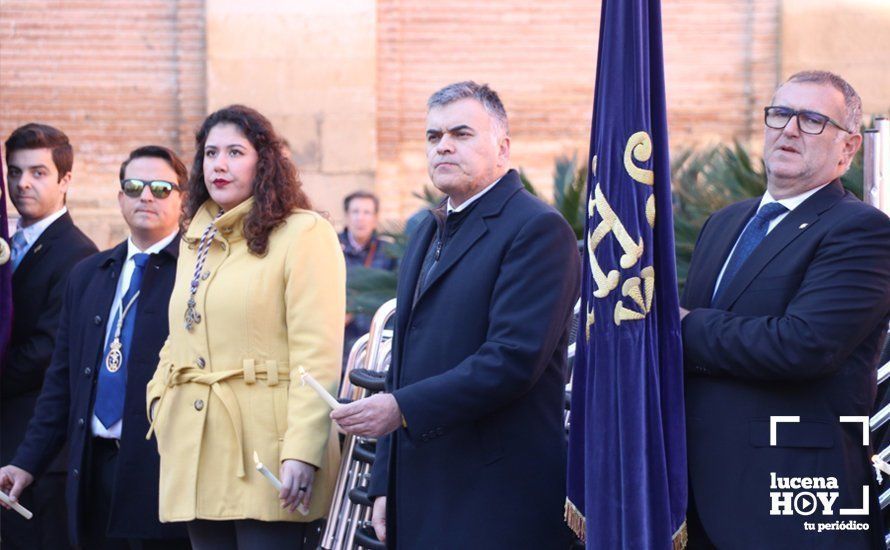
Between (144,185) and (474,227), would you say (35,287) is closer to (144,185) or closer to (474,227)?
(144,185)

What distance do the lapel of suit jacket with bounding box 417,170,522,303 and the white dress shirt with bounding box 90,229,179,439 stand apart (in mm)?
1804

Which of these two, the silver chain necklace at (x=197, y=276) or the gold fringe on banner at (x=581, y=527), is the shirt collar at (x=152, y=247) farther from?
the gold fringe on banner at (x=581, y=527)

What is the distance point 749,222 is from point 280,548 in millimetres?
1958

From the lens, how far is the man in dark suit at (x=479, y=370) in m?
4.18

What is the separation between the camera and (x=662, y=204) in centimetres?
402

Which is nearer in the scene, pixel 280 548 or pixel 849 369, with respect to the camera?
pixel 849 369

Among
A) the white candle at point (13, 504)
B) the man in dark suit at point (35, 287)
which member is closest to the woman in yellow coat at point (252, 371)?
the white candle at point (13, 504)

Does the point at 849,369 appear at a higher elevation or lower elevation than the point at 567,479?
higher

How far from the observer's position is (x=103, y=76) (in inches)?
474

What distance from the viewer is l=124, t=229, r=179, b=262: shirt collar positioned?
19.2ft

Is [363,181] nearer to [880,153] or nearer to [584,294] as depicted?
[880,153]

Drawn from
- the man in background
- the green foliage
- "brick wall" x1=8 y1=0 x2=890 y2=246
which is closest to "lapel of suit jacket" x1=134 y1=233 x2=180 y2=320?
the green foliage

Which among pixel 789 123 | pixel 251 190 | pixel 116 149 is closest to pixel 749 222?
pixel 789 123

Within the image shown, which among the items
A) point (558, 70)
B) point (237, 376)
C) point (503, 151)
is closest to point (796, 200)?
point (503, 151)
